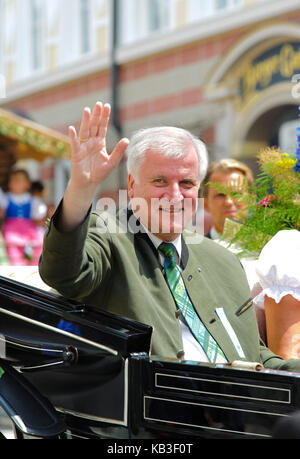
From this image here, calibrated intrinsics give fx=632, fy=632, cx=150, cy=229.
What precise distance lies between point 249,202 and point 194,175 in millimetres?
528

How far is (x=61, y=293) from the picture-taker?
177 cm

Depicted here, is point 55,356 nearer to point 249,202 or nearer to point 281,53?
point 249,202

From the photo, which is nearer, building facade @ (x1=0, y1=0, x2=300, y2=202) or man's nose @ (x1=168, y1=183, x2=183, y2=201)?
man's nose @ (x1=168, y1=183, x2=183, y2=201)

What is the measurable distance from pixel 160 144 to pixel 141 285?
0.45m

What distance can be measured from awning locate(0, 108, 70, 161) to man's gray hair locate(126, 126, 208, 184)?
21.2ft

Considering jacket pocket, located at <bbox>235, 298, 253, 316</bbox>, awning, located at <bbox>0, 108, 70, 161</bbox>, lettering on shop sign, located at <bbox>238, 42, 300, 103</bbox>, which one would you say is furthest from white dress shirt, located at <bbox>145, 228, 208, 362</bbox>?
lettering on shop sign, located at <bbox>238, 42, 300, 103</bbox>

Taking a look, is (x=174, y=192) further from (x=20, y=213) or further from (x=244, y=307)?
(x=20, y=213)

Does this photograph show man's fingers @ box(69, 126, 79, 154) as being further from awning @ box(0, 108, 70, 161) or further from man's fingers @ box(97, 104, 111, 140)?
awning @ box(0, 108, 70, 161)

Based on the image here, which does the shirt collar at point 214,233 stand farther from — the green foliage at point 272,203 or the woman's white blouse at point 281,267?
the woman's white blouse at point 281,267

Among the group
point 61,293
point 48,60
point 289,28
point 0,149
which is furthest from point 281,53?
point 61,293

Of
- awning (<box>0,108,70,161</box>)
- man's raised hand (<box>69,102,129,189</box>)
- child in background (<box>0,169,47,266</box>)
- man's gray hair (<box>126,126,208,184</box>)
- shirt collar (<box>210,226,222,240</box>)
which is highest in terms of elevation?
awning (<box>0,108,70,161</box>)

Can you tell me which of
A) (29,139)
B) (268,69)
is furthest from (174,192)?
(268,69)

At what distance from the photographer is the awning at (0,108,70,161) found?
828 cm

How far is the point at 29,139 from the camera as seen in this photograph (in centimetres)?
863
